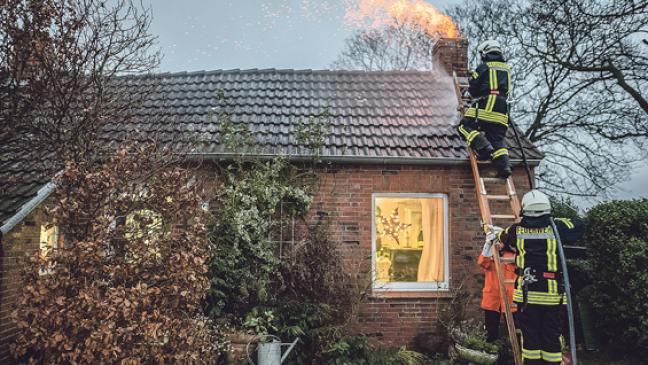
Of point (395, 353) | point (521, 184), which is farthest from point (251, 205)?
point (521, 184)

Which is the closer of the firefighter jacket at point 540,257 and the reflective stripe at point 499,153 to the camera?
the firefighter jacket at point 540,257

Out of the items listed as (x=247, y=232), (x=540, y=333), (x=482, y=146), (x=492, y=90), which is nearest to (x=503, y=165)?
(x=482, y=146)

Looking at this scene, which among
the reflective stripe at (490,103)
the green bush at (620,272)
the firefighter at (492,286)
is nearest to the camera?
the firefighter at (492,286)

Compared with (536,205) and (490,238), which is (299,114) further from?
(536,205)

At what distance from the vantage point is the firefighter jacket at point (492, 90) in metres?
6.79

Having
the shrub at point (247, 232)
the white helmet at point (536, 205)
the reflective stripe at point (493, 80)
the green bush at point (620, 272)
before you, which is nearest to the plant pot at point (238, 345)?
the shrub at point (247, 232)

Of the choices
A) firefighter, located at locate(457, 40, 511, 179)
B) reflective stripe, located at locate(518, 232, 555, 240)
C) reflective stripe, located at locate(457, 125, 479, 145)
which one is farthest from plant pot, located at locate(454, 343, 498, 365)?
reflective stripe, located at locate(457, 125, 479, 145)

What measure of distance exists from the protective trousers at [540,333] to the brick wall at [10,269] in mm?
6259

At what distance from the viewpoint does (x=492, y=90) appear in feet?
22.3

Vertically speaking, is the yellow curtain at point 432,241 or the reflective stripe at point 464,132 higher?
the reflective stripe at point 464,132

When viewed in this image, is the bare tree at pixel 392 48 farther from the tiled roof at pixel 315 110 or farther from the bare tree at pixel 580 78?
the tiled roof at pixel 315 110

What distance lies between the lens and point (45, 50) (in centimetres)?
471

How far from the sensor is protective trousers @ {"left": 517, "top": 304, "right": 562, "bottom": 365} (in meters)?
5.10

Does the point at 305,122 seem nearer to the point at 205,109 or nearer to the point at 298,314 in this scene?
the point at 205,109
